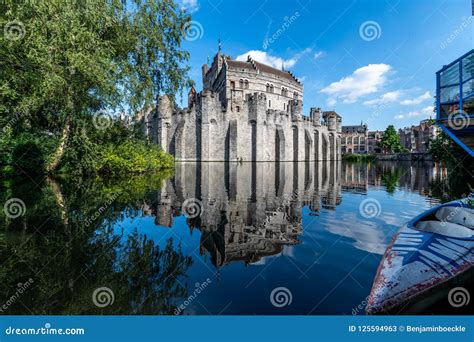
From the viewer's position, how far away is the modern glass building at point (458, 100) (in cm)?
732

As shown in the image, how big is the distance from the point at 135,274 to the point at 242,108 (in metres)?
33.8

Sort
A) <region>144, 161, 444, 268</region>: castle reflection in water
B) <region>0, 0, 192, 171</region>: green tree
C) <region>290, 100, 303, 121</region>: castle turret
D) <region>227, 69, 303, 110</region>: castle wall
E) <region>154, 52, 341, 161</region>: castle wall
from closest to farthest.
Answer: <region>144, 161, 444, 268</region>: castle reflection in water < <region>0, 0, 192, 171</region>: green tree < <region>154, 52, 341, 161</region>: castle wall < <region>290, 100, 303, 121</region>: castle turret < <region>227, 69, 303, 110</region>: castle wall

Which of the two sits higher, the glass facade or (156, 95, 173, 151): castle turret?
(156, 95, 173, 151): castle turret

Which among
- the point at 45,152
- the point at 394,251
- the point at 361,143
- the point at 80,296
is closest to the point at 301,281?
the point at 394,251

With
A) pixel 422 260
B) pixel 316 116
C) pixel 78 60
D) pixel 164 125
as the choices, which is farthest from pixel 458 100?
pixel 316 116

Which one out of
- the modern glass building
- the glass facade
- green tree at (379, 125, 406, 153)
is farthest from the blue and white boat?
green tree at (379, 125, 406, 153)

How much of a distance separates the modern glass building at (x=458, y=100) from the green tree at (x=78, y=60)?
14.5m

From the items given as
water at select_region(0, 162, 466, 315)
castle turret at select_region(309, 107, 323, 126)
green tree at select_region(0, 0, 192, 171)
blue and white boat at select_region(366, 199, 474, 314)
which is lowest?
water at select_region(0, 162, 466, 315)

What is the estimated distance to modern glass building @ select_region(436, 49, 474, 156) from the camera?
7.32 metres

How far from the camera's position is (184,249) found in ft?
16.7

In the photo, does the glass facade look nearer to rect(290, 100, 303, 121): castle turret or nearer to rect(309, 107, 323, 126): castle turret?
rect(290, 100, 303, 121): castle turret

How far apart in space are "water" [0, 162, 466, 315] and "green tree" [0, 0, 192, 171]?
20.2ft

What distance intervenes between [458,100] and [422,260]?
7.28 metres

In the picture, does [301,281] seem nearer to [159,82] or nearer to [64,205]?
[64,205]
